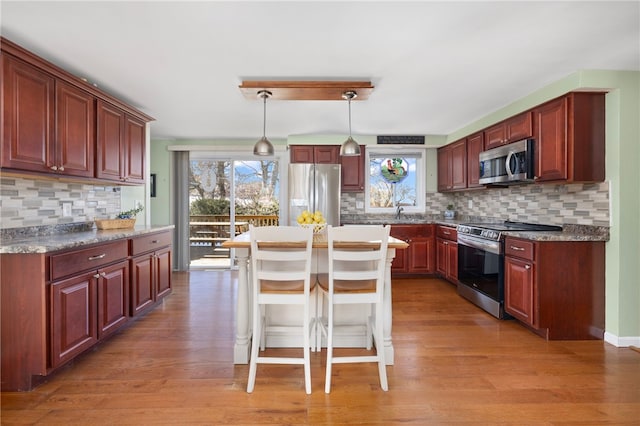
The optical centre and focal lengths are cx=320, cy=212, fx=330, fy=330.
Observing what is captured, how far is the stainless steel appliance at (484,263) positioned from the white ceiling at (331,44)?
1412mm

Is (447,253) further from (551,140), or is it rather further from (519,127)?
(551,140)

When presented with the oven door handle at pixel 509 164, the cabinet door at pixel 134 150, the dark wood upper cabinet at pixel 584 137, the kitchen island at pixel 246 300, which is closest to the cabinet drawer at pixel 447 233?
the oven door handle at pixel 509 164

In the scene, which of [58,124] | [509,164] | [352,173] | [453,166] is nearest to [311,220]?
[58,124]

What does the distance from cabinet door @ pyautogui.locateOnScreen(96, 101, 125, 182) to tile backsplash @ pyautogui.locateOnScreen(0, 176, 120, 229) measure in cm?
38

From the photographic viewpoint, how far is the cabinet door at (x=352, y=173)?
535 centimetres

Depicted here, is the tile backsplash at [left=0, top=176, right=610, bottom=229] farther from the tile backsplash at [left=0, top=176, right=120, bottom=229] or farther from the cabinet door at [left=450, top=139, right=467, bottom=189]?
the cabinet door at [left=450, top=139, right=467, bottom=189]

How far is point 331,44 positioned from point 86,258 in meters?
2.29

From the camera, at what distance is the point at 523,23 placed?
A: 201cm

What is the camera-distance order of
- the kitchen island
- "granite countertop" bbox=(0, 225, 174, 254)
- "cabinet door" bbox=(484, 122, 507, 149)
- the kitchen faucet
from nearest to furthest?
"granite countertop" bbox=(0, 225, 174, 254) < the kitchen island < "cabinet door" bbox=(484, 122, 507, 149) < the kitchen faucet

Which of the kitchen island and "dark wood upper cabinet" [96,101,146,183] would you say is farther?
"dark wood upper cabinet" [96,101,146,183]

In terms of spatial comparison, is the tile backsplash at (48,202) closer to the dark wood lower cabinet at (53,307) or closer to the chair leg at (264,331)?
the dark wood lower cabinet at (53,307)

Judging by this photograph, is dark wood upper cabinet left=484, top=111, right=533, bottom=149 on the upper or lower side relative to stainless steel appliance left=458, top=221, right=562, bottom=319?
upper

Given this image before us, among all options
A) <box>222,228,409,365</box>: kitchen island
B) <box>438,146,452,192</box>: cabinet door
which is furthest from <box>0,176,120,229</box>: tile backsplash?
<box>438,146,452,192</box>: cabinet door

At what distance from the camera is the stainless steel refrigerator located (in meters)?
5.00
